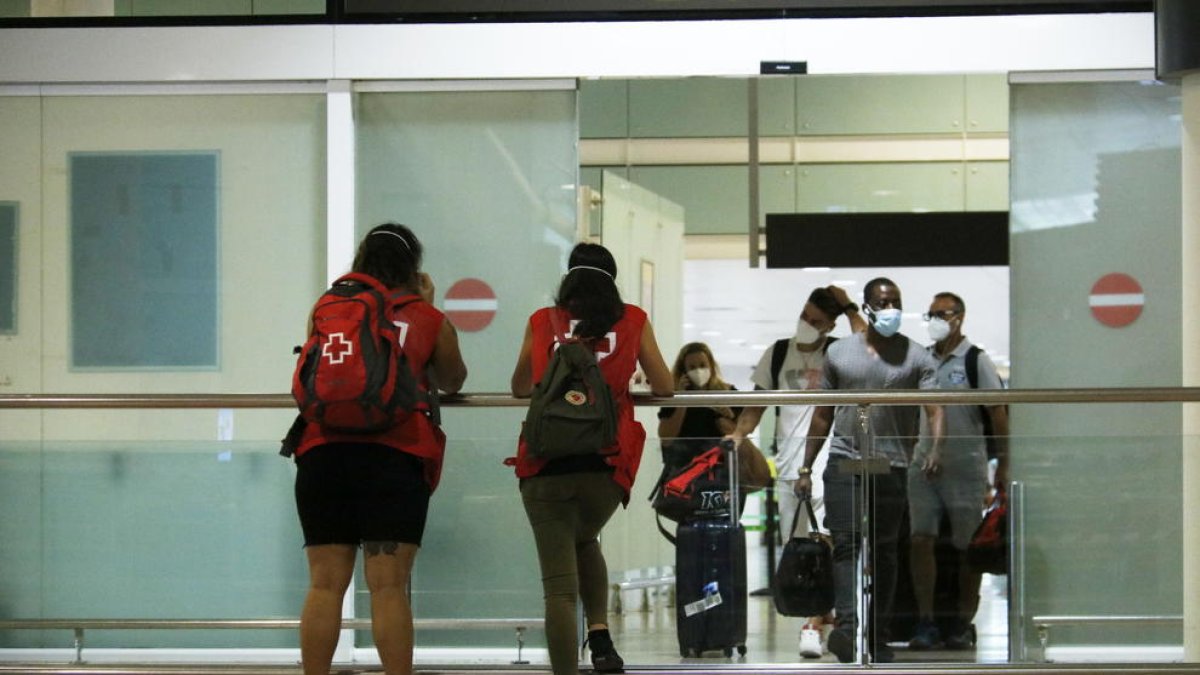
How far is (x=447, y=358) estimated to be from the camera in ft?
18.6

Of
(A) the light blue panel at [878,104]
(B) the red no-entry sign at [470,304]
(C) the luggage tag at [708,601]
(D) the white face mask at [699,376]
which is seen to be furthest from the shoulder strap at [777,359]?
(A) the light blue panel at [878,104]

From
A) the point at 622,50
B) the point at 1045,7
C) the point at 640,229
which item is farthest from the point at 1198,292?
the point at 640,229

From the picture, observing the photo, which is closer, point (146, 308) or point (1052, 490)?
point (1052, 490)

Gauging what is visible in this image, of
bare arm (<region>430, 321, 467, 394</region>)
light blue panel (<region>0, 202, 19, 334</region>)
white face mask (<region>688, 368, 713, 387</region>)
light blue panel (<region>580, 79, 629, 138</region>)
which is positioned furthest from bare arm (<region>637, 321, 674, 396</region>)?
light blue panel (<region>580, 79, 629, 138</region>)

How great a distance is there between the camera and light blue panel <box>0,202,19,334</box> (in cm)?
882

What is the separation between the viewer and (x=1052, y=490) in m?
6.70

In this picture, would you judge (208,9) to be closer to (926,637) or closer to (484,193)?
(484,193)

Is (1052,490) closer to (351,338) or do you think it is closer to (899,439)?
(899,439)

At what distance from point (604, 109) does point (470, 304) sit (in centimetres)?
554

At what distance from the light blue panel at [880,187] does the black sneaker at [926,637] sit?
23.1 feet

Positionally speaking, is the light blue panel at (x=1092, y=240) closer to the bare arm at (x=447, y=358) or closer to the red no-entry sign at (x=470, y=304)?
the red no-entry sign at (x=470, y=304)

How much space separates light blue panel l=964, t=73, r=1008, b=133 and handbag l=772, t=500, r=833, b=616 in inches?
296

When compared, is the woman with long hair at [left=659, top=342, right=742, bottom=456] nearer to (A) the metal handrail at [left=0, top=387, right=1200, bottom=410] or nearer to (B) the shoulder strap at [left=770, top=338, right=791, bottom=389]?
(B) the shoulder strap at [left=770, top=338, right=791, bottom=389]

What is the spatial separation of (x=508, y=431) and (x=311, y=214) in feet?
4.87
